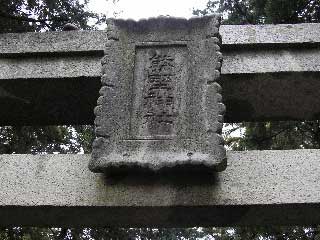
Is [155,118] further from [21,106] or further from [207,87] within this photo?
[21,106]

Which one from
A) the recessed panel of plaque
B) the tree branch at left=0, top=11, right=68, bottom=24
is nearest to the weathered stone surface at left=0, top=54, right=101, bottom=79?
the recessed panel of plaque

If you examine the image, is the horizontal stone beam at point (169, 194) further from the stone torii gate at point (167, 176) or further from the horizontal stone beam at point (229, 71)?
the horizontal stone beam at point (229, 71)

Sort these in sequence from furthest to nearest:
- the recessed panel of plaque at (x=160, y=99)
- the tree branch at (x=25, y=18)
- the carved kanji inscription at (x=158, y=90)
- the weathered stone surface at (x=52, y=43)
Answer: the tree branch at (x=25, y=18) < the weathered stone surface at (x=52, y=43) < the carved kanji inscription at (x=158, y=90) < the recessed panel of plaque at (x=160, y=99)

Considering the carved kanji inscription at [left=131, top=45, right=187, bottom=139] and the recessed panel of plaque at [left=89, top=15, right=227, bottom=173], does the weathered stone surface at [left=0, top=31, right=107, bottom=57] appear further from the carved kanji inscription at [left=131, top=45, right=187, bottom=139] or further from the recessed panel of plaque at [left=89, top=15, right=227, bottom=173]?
A: the carved kanji inscription at [left=131, top=45, right=187, bottom=139]

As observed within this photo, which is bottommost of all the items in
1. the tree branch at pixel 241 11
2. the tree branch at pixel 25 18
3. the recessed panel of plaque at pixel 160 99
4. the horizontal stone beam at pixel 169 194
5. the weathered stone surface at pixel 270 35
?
the horizontal stone beam at pixel 169 194

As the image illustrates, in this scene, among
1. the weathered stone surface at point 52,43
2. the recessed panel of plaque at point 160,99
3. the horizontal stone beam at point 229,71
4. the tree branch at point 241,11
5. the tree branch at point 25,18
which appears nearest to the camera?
the recessed panel of plaque at point 160,99

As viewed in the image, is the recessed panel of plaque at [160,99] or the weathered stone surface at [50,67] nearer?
the recessed panel of plaque at [160,99]

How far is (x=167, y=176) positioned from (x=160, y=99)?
0.44 m

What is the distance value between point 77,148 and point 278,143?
3.15 metres

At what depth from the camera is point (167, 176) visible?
2.43 meters

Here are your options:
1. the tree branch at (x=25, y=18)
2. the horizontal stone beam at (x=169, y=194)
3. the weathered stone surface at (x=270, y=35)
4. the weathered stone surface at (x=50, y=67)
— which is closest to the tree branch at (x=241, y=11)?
the tree branch at (x=25, y=18)

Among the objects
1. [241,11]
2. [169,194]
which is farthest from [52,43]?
[241,11]

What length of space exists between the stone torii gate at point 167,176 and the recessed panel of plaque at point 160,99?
16 centimetres

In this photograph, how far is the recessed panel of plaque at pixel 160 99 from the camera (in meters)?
2.35
